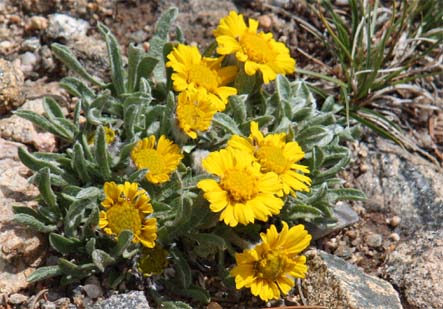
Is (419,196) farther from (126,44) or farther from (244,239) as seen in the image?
(126,44)

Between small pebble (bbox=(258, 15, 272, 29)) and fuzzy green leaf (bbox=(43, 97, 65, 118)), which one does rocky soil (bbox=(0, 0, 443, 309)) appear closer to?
small pebble (bbox=(258, 15, 272, 29))

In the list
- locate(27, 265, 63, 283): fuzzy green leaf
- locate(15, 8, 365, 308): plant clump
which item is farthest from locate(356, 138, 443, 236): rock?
locate(27, 265, 63, 283): fuzzy green leaf

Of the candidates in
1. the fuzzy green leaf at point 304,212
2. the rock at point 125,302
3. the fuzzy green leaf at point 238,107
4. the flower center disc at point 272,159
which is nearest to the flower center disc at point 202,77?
the fuzzy green leaf at point 238,107

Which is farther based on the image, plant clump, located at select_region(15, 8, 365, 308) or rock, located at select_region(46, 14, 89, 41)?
rock, located at select_region(46, 14, 89, 41)

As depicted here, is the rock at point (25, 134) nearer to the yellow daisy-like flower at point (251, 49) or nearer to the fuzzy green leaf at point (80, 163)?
the fuzzy green leaf at point (80, 163)

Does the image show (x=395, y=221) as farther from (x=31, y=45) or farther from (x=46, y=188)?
(x=31, y=45)
